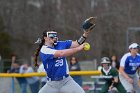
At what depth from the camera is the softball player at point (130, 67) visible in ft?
52.9

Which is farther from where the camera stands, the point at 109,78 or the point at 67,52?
the point at 109,78

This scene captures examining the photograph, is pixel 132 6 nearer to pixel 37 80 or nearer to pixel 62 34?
pixel 62 34

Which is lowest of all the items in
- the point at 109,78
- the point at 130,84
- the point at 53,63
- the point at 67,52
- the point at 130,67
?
the point at 130,84

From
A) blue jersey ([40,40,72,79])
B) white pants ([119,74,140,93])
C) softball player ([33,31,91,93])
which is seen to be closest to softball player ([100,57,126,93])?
white pants ([119,74,140,93])

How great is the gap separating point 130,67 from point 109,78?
805 mm

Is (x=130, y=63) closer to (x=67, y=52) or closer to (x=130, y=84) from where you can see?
(x=130, y=84)

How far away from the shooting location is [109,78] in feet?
54.9

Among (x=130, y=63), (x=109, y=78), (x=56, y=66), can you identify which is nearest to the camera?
(x=56, y=66)

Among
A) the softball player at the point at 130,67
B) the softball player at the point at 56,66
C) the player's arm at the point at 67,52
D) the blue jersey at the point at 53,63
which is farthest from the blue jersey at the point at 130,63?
the player's arm at the point at 67,52

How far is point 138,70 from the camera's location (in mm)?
17094

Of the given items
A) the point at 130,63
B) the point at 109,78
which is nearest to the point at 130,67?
the point at 130,63

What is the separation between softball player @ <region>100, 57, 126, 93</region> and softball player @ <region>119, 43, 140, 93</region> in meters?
0.17

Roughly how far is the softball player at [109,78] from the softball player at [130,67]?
17 cm

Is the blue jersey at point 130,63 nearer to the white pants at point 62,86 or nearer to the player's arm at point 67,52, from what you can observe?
the white pants at point 62,86
